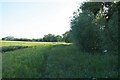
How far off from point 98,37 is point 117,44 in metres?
9.17

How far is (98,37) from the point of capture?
89.4 feet

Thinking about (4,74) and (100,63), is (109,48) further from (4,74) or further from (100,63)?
(4,74)

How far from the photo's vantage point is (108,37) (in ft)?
63.1

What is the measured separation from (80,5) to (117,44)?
1559cm

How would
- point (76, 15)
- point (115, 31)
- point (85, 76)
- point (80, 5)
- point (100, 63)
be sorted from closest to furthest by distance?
point (85, 76), point (100, 63), point (115, 31), point (76, 15), point (80, 5)

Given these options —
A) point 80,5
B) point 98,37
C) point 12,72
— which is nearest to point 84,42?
point 98,37

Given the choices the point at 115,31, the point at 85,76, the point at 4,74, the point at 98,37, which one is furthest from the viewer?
the point at 98,37

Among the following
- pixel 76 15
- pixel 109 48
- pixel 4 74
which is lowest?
pixel 4 74

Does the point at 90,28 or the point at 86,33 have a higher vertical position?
the point at 90,28

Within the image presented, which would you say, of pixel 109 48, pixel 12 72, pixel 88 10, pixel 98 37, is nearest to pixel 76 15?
pixel 88 10

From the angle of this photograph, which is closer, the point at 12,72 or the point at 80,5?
the point at 12,72

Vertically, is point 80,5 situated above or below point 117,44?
above

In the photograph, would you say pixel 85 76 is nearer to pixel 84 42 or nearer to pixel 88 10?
pixel 84 42

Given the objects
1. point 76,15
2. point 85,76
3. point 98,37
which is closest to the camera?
point 85,76
